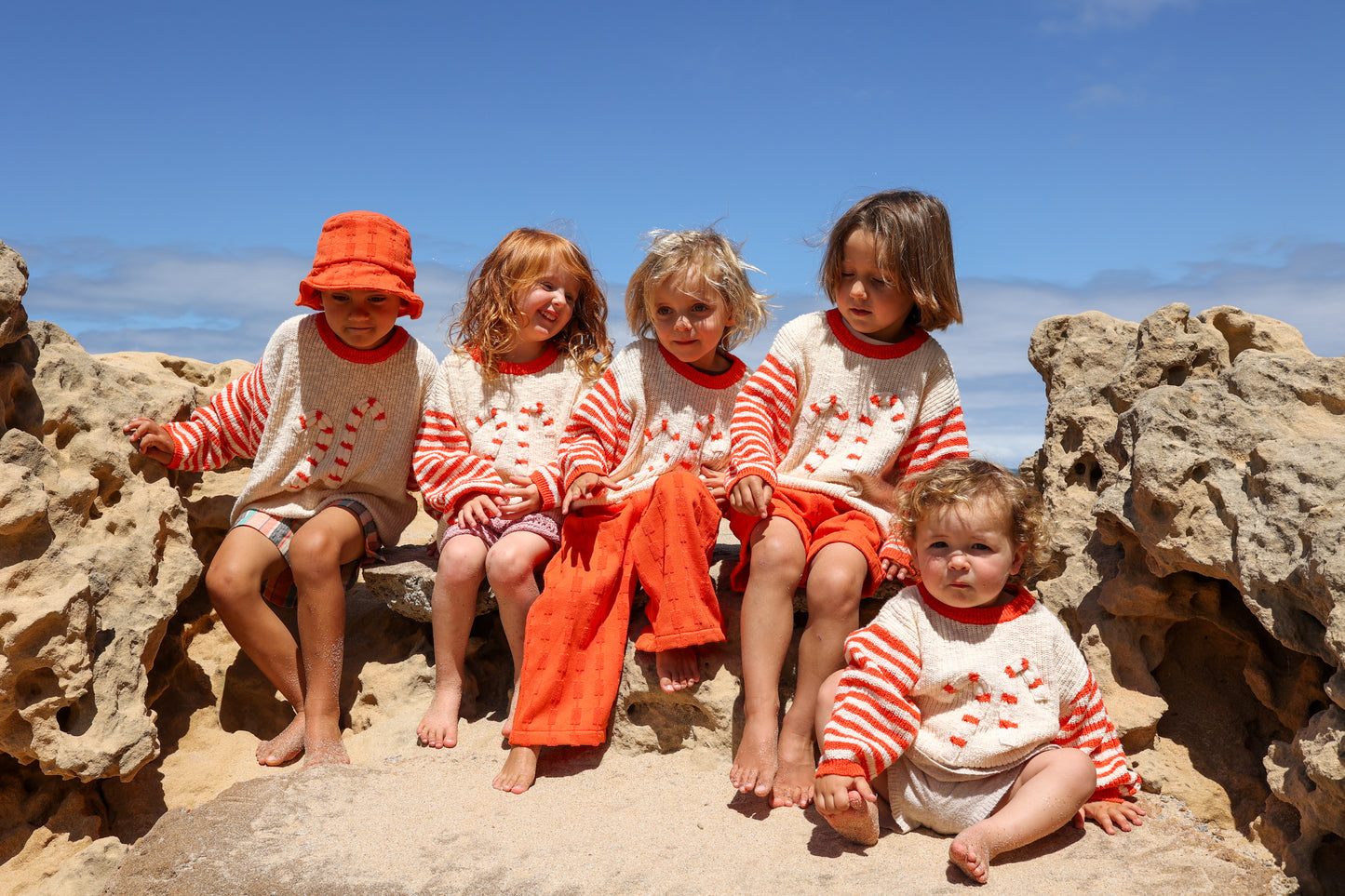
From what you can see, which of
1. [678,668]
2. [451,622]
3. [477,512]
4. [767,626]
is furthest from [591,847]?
[477,512]

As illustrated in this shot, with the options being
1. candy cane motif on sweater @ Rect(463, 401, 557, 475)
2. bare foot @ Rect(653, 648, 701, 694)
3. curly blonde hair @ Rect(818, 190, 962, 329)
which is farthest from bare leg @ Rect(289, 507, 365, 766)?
curly blonde hair @ Rect(818, 190, 962, 329)

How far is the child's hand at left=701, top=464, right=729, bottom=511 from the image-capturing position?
12.2ft

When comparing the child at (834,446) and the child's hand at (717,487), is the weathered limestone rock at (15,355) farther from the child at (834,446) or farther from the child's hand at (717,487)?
the child at (834,446)

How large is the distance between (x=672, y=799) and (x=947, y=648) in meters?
1.05

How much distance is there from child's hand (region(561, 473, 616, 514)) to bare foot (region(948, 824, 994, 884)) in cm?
170

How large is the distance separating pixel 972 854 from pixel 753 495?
4.19 ft

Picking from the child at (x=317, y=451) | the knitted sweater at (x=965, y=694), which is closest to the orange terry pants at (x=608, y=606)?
the knitted sweater at (x=965, y=694)

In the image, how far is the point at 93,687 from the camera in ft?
12.4

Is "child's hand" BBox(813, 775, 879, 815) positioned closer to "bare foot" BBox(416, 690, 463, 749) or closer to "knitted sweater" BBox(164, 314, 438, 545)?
"bare foot" BBox(416, 690, 463, 749)

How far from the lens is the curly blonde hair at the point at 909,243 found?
3580mm

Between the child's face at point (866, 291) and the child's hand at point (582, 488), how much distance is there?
109cm

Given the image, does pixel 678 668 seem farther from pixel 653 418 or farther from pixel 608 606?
pixel 653 418

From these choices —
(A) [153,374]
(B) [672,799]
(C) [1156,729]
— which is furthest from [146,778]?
(C) [1156,729]

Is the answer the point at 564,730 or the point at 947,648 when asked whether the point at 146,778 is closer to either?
the point at 564,730
